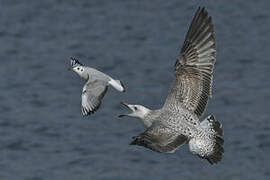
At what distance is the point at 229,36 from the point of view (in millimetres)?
19609

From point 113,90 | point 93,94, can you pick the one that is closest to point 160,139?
point 93,94

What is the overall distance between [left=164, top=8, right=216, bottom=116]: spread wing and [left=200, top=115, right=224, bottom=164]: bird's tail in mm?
213

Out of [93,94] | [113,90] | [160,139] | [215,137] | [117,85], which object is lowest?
[113,90]

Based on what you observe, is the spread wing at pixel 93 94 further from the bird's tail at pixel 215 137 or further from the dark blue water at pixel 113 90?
the dark blue water at pixel 113 90

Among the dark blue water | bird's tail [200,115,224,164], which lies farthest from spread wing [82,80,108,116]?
the dark blue water

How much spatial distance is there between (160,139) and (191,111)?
1.10 m

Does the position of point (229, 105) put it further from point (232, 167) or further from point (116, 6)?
point (116, 6)

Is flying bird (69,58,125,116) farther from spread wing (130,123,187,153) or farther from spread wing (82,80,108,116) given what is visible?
spread wing (130,123,187,153)

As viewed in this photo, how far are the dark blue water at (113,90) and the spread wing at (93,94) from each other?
4177mm

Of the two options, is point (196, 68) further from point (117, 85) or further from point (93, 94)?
point (93, 94)

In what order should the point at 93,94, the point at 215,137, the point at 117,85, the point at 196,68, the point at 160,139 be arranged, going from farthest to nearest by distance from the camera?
1. the point at 93,94
2. the point at 117,85
3. the point at 196,68
4. the point at 215,137
5. the point at 160,139

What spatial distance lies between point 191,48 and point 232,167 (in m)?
4.84

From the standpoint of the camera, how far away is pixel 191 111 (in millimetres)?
10930

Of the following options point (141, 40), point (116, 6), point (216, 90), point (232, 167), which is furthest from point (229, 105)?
point (116, 6)
